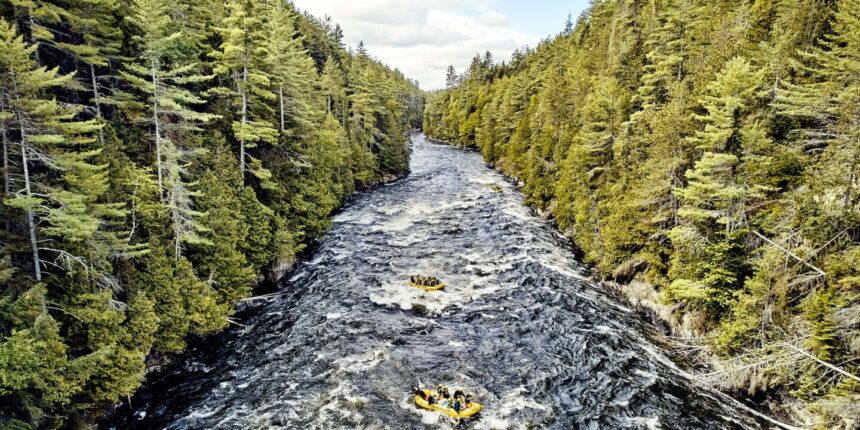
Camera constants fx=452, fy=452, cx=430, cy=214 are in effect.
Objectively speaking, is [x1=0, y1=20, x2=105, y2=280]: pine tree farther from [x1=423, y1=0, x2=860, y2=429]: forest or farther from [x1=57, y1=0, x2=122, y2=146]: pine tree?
[x1=423, y1=0, x2=860, y2=429]: forest

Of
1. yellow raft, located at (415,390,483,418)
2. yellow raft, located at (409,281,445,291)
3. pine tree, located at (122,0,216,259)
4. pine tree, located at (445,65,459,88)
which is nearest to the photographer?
yellow raft, located at (415,390,483,418)

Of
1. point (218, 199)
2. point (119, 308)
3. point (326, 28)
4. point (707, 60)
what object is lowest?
point (119, 308)

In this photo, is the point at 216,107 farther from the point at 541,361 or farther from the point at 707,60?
the point at 707,60

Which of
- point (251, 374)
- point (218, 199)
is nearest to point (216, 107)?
point (218, 199)

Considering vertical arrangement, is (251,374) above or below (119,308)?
below

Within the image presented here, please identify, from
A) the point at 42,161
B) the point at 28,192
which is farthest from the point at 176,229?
the point at 28,192

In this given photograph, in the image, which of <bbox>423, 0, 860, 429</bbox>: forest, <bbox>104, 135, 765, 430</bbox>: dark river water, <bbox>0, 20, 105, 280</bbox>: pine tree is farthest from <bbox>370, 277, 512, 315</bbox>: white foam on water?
<bbox>0, 20, 105, 280</bbox>: pine tree

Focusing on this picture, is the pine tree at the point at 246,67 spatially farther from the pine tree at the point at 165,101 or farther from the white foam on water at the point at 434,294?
the white foam on water at the point at 434,294

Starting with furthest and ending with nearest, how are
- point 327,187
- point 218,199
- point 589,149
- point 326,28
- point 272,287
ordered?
1. point 326,28
2. point 327,187
3. point 589,149
4. point 272,287
5. point 218,199
